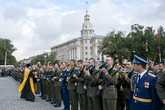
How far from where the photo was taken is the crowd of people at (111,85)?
8.30m

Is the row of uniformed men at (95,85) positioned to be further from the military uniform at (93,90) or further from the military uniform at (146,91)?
the military uniform at (146,91)

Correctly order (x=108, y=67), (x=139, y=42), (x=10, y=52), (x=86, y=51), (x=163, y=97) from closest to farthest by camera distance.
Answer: (x=163, y=97) → (x=108, y=67) → (x=139, y=42) → (x=10, y=52) → (x=86, y=51)

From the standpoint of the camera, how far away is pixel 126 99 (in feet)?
42.5

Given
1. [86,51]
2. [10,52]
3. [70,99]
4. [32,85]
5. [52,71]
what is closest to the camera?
[70,99]

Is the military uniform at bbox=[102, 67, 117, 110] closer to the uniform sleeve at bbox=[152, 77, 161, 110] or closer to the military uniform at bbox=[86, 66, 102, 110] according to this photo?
the military uniform at bbox=[86, 66, 102, 110]

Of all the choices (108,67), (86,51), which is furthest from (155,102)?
(86,51)

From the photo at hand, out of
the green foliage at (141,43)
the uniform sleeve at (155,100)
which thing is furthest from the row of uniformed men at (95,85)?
the green foliage at (141,43)

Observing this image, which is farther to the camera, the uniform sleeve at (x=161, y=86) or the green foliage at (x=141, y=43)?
the green foliage at (x=141, y=43)

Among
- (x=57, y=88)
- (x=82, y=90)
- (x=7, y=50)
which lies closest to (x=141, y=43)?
(x=57, y=88)

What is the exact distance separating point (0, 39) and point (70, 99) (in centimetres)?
13998

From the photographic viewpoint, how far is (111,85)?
11.2 metres

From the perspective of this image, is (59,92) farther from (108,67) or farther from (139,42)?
(139,42)

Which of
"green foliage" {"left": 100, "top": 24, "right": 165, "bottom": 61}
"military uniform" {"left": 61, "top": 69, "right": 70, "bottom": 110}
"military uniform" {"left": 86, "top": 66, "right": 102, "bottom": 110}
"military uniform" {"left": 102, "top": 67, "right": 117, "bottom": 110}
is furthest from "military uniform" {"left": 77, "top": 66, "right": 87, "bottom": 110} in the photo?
"green foliage" {"left": 100, "top": 24, "right": 165, "bottom": 61}

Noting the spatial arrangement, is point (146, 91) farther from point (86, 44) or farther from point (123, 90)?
point (86, 44)
